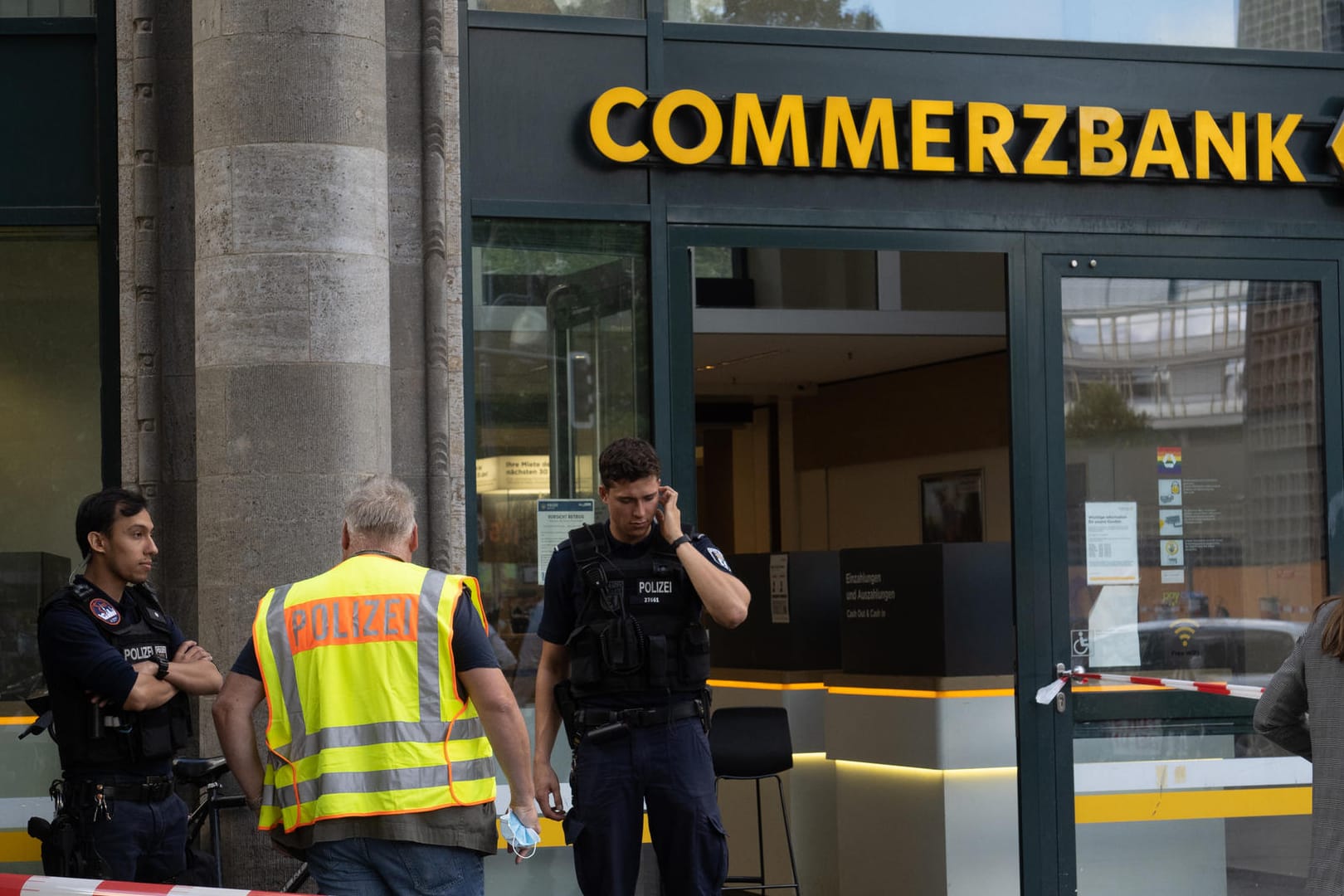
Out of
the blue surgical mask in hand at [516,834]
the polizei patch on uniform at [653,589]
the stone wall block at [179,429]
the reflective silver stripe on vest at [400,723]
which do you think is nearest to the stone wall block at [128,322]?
the stone wall block at [179,429]

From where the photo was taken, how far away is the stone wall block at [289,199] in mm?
6301

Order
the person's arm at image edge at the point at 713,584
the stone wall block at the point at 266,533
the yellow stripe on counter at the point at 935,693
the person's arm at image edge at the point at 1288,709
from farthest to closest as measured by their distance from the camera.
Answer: the yellow stripe on counter at the point at 935,693, the stone wall block at the point at 266,533, the person's arm at image edge at the point at 713,584, the person's arm at image edge at the point at 1288,709

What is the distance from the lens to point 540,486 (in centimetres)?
712

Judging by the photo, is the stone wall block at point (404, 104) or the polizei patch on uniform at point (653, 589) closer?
the polizei patch on uniform at point (653, 589)

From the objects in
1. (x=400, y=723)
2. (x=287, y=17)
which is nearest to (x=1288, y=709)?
(x=400, y=723)

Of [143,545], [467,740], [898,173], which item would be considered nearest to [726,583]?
[467,740]

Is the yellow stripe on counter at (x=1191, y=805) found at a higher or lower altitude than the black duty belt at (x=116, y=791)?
lower

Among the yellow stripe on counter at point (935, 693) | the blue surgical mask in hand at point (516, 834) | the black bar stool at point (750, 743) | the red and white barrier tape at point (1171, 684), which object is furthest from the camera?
the yellow stripe on counter at point (935, 693)

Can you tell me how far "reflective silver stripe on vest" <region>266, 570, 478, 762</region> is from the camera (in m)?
4.41

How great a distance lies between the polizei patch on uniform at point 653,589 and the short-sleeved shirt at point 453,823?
1.23 metres

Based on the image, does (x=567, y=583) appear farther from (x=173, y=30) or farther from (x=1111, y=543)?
(x=1111, y=543)

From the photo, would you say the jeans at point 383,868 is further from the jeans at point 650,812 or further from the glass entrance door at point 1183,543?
the glass entrance door at point 1183,543

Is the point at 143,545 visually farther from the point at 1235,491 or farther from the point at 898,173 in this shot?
the point at 1235,491

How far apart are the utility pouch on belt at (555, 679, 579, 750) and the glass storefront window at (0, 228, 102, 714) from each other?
2.38 meters
